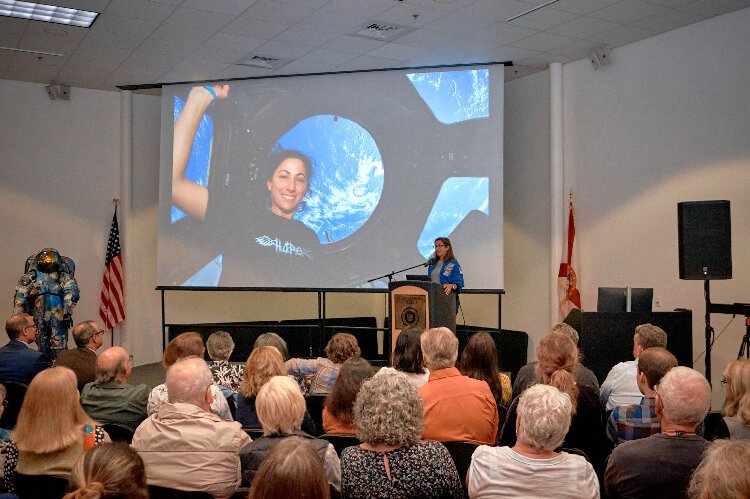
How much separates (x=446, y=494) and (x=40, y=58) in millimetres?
7806

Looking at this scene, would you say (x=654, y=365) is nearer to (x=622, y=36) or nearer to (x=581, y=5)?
(x=581, y=5)

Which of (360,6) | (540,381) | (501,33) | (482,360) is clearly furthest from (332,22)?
(540,381)

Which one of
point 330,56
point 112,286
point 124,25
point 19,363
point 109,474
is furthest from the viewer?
point 112,286

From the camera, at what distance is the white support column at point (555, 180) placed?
8500mm

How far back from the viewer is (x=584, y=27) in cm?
723

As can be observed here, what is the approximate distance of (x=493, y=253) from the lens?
830 cm

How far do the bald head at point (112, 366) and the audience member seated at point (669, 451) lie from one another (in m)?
2.47

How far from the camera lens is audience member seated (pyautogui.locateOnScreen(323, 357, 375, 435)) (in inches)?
128

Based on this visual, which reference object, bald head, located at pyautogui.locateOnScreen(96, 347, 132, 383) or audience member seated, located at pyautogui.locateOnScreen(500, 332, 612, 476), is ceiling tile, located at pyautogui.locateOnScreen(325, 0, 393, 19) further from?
audience member seated, located at pyautogui.locateOnScreen(500, 332, 612, 476)

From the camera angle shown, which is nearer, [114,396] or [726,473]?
[726,473]

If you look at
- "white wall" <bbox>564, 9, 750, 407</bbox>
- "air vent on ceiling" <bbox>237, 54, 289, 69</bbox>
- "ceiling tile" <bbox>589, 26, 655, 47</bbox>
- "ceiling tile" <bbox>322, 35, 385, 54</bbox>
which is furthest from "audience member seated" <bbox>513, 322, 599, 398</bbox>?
"air vent on ceiling" <bbox>237, 54, 289, 69</bbox>

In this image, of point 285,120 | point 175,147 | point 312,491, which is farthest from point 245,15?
point 312,491

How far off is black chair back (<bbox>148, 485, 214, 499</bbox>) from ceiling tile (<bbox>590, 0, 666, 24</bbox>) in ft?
19.0

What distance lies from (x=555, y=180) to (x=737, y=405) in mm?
5772
